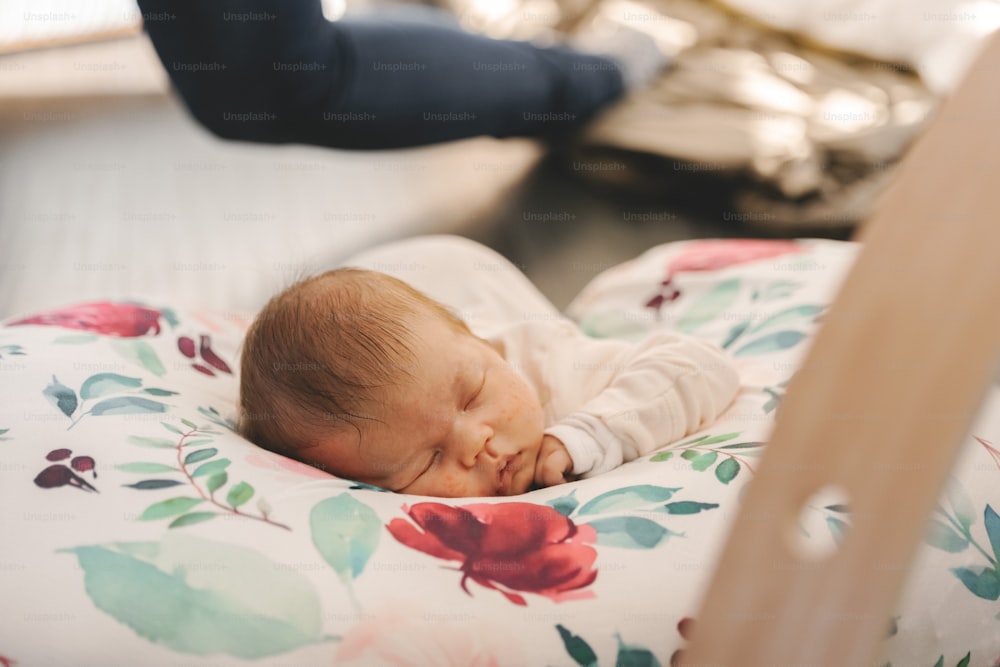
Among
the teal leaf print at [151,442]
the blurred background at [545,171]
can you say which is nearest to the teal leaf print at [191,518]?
the teal leaf print at [151,442]

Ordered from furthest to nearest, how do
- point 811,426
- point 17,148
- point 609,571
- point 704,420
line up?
point 17,148, point 704,420, point 609,571, point 811,426

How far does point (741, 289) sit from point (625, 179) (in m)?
0.70

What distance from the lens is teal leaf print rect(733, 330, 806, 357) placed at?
0.98 metres

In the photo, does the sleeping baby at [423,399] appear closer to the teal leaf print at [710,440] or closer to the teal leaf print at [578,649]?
the teal leaf print at [710,440]

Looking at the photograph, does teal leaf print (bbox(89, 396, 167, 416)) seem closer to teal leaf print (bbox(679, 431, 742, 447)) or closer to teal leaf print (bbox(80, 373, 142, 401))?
teal leaf print (bbox(80, 373, 142, 401))

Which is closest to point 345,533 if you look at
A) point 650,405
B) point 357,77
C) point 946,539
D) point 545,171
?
point 650,405

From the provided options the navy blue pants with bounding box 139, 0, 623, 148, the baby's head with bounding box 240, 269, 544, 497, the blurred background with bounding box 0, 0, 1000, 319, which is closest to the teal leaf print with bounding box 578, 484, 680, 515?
the baby's head with bounding box 240, 269, 544, 497

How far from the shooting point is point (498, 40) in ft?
5.61

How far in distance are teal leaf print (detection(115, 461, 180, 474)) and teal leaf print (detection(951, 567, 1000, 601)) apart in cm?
62

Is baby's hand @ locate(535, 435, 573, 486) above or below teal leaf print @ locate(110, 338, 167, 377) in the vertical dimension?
above

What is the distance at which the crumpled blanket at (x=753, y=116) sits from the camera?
160 cm

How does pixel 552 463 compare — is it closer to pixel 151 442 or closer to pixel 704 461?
pixel 704 461

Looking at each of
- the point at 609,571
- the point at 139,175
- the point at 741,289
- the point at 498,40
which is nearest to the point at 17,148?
the point at 139,175

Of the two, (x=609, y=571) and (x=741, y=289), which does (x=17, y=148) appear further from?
(x=609, y=571)
